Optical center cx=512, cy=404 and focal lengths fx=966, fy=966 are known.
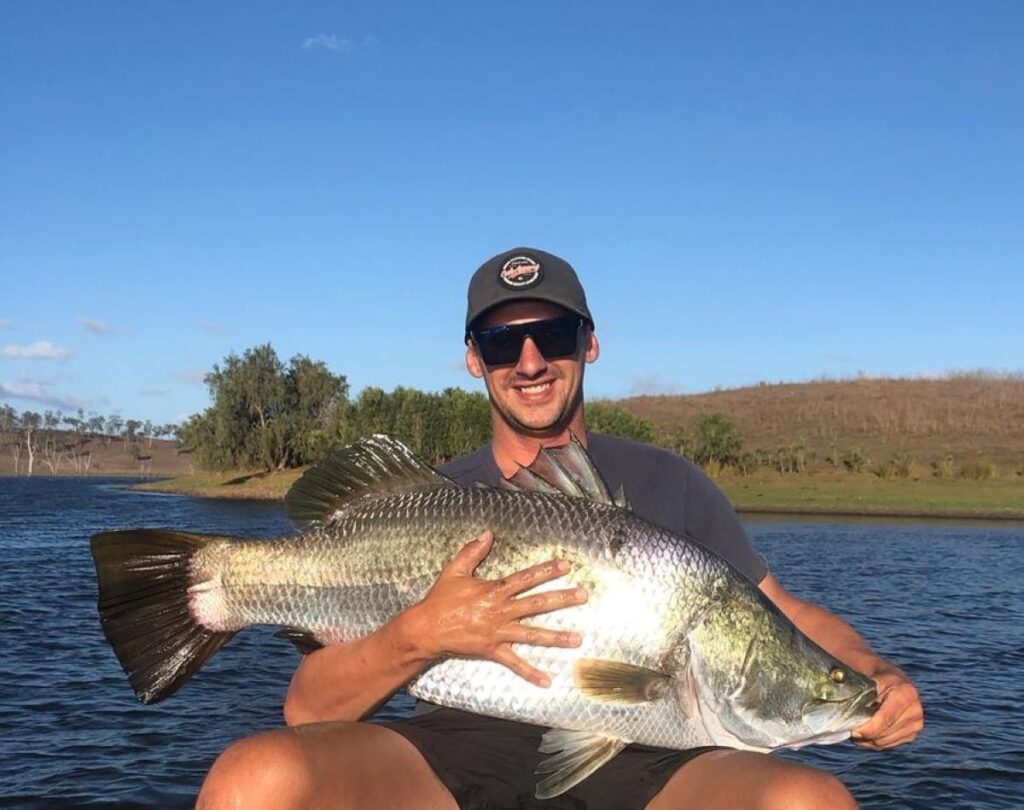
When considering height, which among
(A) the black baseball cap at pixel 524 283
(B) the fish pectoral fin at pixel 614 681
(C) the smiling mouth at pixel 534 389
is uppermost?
(A) the black baseball cap at pixel 524 283

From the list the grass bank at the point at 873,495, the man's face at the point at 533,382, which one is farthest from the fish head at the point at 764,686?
the grass bank at the point at 873,495

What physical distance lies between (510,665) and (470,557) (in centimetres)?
39

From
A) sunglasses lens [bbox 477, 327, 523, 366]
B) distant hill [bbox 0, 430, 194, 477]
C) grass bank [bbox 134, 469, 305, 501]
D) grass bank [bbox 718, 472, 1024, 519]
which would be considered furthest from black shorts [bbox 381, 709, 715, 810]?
distant hill [bbox 0, 430, 194, 477]

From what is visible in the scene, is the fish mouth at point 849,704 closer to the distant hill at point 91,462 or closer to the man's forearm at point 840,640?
the man's forearm at point 840,640

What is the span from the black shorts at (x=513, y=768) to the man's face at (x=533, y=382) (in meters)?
1.31

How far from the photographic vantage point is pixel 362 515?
370cm

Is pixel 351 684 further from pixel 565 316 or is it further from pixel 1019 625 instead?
pixel 1019 625

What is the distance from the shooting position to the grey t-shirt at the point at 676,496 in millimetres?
4133

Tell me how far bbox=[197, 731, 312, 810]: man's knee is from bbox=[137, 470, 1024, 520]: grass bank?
3998 centimetres

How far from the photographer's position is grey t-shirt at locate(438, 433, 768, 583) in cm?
413

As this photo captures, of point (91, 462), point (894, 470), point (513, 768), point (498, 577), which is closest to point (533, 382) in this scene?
point (498, 577)

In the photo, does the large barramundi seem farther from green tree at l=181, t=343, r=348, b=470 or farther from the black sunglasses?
green tree at l=181, t=343, r=348, b=470

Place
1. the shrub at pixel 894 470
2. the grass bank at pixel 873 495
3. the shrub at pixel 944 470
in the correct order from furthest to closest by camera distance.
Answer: the shrub at pixel 894 470, the shrub at pixel 944 470, the grass bank at pixel 873 495

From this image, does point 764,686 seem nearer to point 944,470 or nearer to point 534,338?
point 534,338
